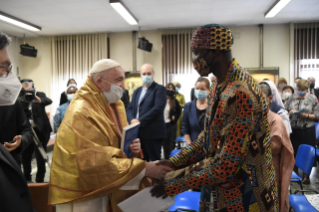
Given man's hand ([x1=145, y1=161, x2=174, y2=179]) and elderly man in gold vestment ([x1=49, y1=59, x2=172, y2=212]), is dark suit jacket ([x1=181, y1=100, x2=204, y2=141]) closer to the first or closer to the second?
elderly man in gold vestment ([x1=49, y1=59, x2=172, y2=212])

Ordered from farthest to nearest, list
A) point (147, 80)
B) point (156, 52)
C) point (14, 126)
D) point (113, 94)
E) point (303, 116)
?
1. point (156, 52)
2. point (303, 116)
3. point (147, 80)
4. point (14, 126)
5. point (113, 94)

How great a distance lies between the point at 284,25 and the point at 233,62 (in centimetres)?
880

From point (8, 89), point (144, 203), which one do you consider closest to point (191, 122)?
point (144, 203)

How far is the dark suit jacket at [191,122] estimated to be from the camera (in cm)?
308

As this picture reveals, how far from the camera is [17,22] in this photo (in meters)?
7.54

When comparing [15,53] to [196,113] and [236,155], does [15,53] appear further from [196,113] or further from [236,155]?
[236,155]

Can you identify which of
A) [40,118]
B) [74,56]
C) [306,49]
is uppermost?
[74,56]

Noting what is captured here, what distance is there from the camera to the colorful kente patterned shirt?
0.99 meters

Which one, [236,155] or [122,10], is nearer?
[236,155]

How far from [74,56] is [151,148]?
24.3 feet

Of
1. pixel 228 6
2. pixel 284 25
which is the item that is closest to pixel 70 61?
pixel 228 6

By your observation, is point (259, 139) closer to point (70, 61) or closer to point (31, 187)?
point (31, 187)

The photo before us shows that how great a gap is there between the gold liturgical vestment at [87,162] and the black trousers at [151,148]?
209 centimetres

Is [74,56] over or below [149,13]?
below
